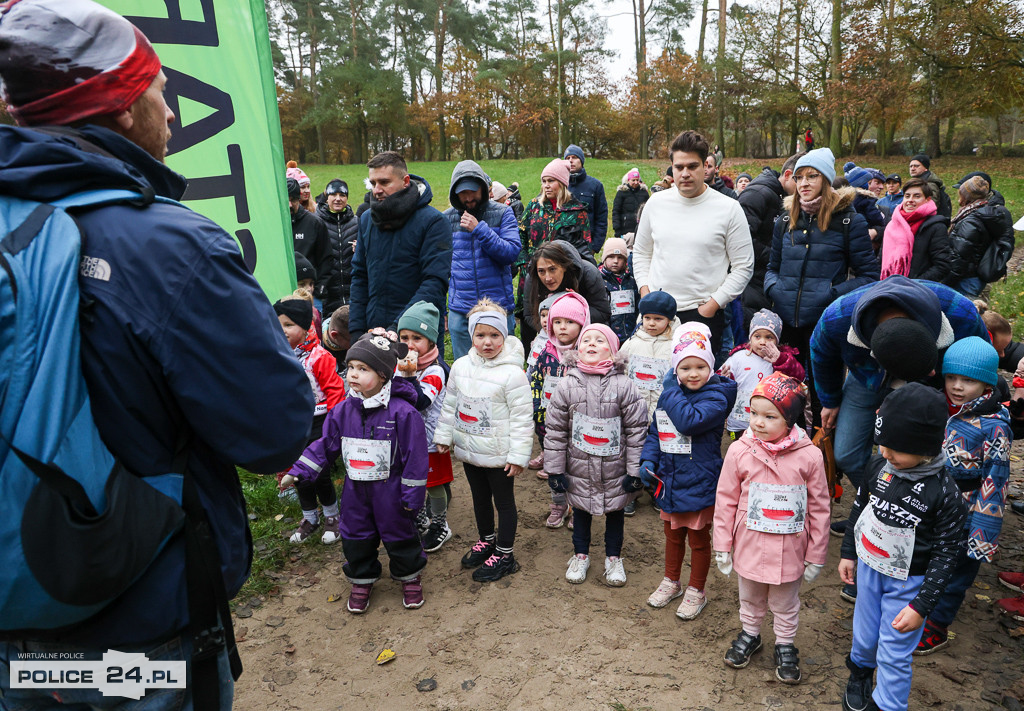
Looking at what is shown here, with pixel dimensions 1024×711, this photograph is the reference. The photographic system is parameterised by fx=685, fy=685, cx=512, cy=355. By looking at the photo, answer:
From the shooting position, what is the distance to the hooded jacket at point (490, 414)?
Answer: 155 inches

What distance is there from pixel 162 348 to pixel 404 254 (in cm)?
351

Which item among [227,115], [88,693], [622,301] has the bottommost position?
[622,301]

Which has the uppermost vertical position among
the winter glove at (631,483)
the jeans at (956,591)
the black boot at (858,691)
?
the winter glove at (631,483)

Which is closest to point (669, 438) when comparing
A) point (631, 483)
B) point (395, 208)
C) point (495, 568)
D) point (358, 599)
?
point (631, 483)

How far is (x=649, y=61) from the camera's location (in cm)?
3484

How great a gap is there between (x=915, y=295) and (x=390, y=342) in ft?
8.36

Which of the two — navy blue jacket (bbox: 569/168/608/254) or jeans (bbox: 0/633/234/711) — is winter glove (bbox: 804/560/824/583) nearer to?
jeans (bbox: 0/633/234/711)

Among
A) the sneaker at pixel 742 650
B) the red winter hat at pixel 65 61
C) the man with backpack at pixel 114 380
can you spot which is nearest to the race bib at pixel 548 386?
the sneaker at pixel 742 650

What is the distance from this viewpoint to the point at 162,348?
1326mm

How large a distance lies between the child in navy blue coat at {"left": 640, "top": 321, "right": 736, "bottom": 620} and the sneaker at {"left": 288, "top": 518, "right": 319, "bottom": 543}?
2.28 metres

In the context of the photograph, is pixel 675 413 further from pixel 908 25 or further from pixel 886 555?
pixel 908 25

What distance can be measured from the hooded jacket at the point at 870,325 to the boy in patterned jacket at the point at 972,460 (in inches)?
4.6

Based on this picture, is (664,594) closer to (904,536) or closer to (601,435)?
(601,435)

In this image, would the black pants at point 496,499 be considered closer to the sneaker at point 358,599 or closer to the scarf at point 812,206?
the sneaker at point 358,599
